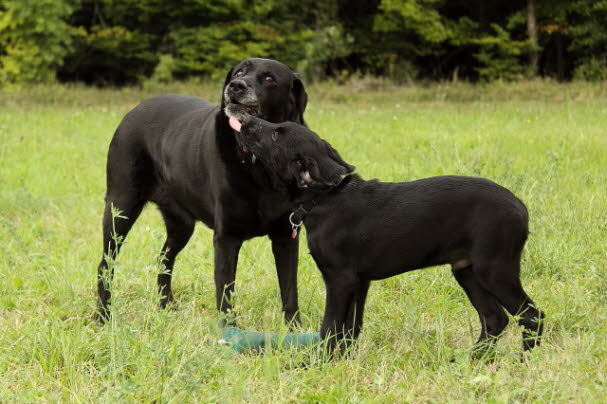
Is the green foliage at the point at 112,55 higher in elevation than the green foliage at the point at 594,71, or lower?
lower

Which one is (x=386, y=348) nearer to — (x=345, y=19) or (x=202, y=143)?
(x=202, y=143)

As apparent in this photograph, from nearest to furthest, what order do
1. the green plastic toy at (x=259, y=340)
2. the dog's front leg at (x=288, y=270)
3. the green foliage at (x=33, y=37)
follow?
the green plastic toy at (x=259, y=340)
the dog's front leg at (x=288, y=270)
the green foliage at (x=33, y=37)

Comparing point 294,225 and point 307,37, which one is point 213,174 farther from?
point 307,37

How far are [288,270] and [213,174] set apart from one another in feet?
2.34

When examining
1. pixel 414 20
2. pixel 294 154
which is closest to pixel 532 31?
pixel 414 20

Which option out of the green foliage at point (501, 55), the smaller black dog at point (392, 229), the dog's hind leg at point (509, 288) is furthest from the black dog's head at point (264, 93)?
the green foliage at point (501, 55)

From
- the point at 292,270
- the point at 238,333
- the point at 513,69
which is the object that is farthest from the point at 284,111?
the point at 513,69

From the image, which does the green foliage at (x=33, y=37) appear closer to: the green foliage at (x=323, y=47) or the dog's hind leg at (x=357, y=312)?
the green foliage at (x=323, y=47)

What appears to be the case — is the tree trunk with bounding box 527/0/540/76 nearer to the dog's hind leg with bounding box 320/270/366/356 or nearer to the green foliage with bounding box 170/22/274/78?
the green foliage with bounding box 170/22/274/78

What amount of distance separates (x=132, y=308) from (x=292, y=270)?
3.27ft

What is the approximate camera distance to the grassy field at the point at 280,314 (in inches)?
125

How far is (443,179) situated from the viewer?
3.78 meters

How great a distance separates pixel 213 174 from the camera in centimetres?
432

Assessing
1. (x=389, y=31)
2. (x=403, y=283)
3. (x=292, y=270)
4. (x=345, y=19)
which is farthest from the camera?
(x=345, y=19)
